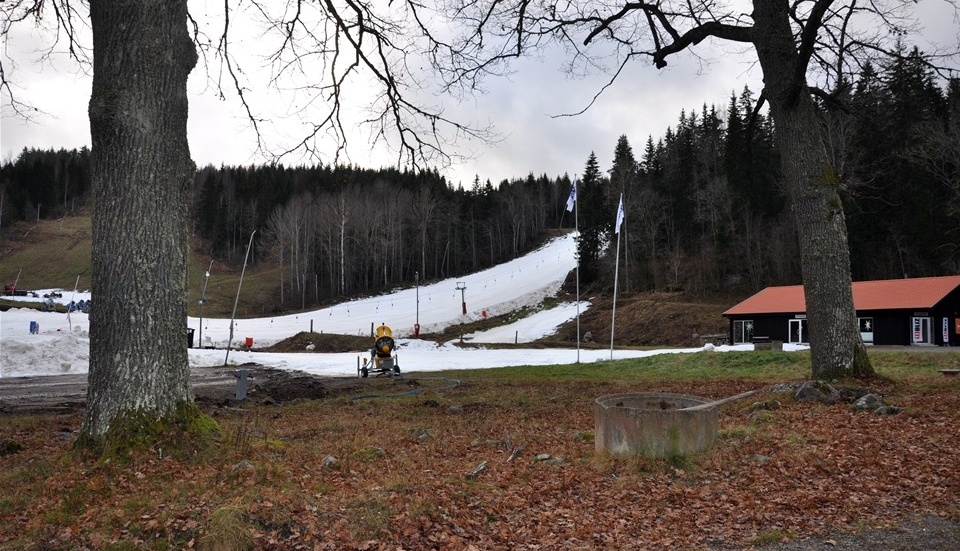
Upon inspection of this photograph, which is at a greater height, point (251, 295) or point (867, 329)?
point (251, 295)

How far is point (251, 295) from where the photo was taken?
75.4 m

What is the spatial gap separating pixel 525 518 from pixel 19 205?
130464mm

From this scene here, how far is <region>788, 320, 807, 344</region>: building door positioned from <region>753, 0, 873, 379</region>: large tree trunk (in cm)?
2982

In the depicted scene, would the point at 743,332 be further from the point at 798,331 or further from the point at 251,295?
the point at 251,295

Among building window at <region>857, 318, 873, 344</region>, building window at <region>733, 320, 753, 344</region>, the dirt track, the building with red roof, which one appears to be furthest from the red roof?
Result: the dirt track

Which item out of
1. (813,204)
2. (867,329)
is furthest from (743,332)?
(813,204)

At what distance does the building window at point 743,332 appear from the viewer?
39.8 metres

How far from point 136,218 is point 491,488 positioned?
13.9 ft

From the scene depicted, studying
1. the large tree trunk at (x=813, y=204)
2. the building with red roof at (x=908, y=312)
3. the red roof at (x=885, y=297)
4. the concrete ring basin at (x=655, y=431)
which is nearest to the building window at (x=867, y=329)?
the building with red roof at (x=908, y=312)

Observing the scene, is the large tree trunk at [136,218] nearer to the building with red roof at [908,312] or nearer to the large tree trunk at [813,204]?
the large tree trunk at [813,204]

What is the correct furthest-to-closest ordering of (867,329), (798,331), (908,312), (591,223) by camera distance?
(591,223)
(798,331)
(867,329)
(908,312)

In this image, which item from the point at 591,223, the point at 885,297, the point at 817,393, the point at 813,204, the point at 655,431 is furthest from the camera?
the point at 591,223

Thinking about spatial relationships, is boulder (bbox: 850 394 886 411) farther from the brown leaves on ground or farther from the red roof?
the red roof

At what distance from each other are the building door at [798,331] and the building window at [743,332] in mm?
2796
